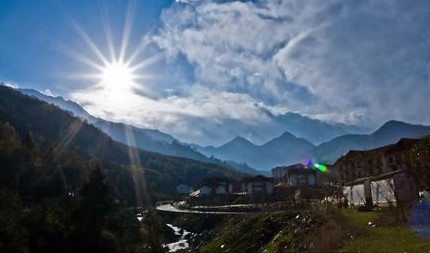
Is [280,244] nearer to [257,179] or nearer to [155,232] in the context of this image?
[155,232]

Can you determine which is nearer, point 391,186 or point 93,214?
point 391,186

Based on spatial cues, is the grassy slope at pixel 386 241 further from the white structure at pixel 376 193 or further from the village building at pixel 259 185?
the village building at pixel 259 185

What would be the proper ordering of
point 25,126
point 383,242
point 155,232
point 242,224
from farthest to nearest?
point 25,126
point 155,232
point 242,224
point 383,242

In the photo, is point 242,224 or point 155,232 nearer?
point 242,224

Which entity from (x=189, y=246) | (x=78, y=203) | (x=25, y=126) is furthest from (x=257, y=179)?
(x=25, y=126)

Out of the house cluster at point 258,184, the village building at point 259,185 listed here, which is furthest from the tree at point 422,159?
the village building at point 259,185

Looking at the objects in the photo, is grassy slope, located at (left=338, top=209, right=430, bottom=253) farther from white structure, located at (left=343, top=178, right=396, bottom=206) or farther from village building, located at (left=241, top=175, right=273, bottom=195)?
village building, located at (left=241, top=175, right=273, bottom=195)

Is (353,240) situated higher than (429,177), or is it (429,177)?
(429,177)

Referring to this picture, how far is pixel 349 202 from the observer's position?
5638cm

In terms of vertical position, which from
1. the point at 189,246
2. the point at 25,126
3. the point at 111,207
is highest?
the point at 25,126

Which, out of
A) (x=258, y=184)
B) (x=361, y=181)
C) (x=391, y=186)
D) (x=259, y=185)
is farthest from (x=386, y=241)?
(x=258, y=184)

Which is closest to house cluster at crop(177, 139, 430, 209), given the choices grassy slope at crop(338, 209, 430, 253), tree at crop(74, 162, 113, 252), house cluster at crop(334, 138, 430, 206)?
house cluster at crop(334, 138, 430, 206)

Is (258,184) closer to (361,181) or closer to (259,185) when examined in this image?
(259,185)

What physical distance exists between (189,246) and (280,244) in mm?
35659
